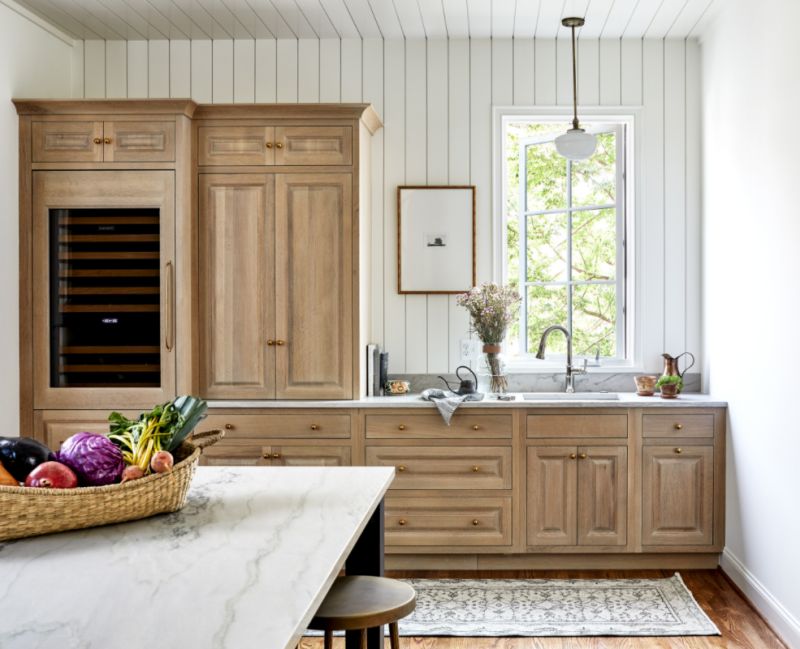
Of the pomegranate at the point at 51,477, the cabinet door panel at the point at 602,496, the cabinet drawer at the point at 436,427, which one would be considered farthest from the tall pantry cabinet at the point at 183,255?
the pomegranate at the point at 51,477

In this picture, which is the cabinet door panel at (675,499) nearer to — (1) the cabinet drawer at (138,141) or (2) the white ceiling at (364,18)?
(2) the white ceiling at (364,18)

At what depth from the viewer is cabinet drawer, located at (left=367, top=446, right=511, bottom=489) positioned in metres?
3.91

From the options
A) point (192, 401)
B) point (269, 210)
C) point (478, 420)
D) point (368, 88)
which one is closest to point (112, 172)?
point (269, 210)

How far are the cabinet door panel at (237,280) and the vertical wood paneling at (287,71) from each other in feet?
2.22

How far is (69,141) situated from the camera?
3898 mm

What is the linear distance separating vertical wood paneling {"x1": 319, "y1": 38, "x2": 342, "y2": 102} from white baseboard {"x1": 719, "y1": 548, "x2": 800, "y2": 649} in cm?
295

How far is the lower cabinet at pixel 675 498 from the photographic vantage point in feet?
12.8

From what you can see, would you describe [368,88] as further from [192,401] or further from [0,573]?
[0,573]

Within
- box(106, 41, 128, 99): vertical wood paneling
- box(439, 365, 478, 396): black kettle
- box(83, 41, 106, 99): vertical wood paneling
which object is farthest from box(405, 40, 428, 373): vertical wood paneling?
box(83, 41, 106, 99): vertical wood paneling

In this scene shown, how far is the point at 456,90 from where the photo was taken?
4.39m

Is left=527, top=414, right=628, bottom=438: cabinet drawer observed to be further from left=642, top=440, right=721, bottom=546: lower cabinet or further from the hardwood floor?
the hardwood floor

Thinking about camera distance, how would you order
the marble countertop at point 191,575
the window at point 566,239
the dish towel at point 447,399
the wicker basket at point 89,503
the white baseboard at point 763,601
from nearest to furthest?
the marble countertop at point 191,575 < the wicker basket at point 89,503 < the white baseboard at point 763,601 < the dish towel at point 447,399 < the window at point 566,239

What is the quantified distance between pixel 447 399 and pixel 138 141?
73.2 inches

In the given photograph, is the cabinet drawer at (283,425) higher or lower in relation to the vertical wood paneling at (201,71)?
lower
